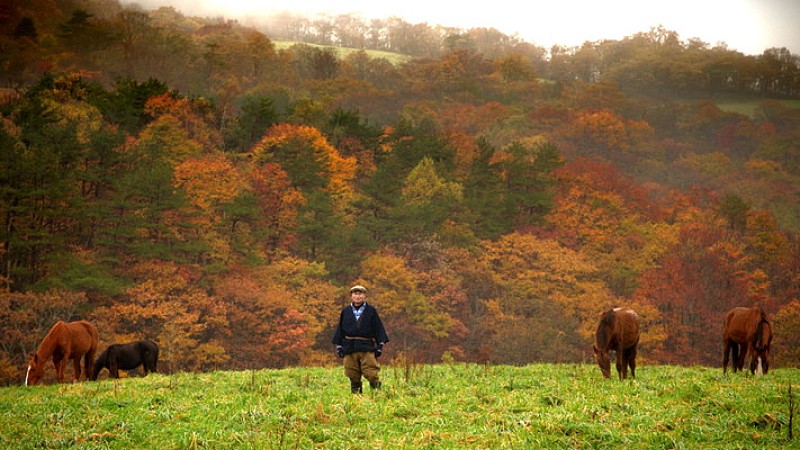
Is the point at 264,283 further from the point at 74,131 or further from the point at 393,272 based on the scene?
the point at 74,131

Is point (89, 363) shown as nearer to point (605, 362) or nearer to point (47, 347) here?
point (47, 347)

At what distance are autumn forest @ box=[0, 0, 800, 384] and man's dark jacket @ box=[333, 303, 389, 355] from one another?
27.2m

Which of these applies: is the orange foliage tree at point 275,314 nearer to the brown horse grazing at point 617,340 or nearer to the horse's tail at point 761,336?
the brown horse grazing at point 617,340

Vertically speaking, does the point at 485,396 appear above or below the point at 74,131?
below

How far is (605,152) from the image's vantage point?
285ft

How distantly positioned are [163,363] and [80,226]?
1131 centimetres

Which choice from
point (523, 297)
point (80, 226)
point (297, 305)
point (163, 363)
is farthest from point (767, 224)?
point (80, 226)

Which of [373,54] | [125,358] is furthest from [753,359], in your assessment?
[373,54]

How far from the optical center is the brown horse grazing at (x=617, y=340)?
1546cm

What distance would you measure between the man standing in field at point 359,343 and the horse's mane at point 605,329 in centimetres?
589

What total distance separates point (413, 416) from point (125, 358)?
14.0 m

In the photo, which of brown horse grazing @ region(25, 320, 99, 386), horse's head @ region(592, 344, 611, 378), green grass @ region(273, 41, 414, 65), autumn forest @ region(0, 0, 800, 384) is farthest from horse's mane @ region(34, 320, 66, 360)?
green grass @ region(273, 41, 414, 65)

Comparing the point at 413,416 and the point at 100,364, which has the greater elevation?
the point at 413,416

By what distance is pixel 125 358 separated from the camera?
68.5 ft
